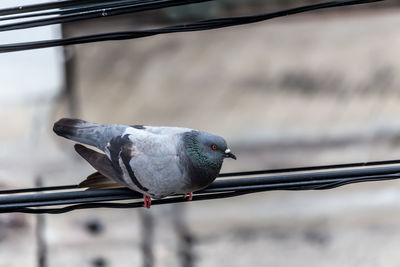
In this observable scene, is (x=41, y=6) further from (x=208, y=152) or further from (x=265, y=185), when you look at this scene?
(x=265, y=185)

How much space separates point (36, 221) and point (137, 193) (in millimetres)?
4465

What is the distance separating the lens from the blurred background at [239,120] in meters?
5.84

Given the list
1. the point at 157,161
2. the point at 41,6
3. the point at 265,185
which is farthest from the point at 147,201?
the point at 41,6

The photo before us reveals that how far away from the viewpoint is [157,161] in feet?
9.48

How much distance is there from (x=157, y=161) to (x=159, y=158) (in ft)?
0.07

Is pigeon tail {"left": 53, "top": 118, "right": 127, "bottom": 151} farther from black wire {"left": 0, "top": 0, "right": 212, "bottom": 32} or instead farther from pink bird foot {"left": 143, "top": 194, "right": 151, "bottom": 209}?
black wire {"left": 0, "top": 0, "right": 212, "bottom": 32}

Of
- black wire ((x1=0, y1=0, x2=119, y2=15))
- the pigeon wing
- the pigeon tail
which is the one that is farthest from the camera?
the pigeon tail

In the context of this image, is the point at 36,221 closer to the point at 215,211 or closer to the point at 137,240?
the point at 137,240

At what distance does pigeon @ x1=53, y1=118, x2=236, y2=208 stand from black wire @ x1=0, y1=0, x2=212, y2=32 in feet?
1.89

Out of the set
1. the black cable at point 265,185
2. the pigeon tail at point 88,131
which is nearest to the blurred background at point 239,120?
the pigeon tail at point 88,131

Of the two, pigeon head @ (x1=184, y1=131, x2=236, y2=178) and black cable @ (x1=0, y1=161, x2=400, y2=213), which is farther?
pigeon head @ (x1=184, y1=131, x2=236, y2=178)

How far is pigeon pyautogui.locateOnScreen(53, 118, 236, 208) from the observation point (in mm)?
2811

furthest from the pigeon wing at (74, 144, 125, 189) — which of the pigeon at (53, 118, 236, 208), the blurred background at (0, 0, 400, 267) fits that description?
the blurred background at (0, 0, 400, 267)

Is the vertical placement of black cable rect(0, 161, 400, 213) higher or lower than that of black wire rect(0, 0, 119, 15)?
lower
